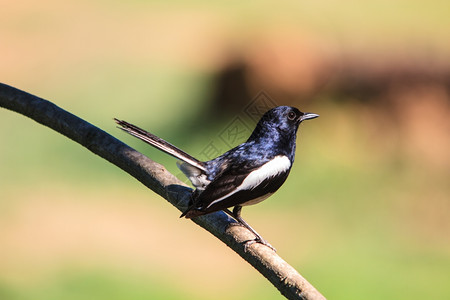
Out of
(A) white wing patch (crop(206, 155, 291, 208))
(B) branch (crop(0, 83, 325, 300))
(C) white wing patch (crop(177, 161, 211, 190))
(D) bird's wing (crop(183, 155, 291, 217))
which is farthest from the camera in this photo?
(C) white wing patch (crop(177, 161, 211, 190))

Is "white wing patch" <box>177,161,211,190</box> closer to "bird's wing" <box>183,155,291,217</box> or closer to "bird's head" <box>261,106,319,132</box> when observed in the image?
"bird's wing" <box>183,155,291,217</box>

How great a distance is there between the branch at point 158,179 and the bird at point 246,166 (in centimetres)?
9

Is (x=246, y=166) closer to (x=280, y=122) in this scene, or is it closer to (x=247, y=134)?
(x=280, y=122)

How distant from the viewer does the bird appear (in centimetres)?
329

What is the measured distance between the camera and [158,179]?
11.5 ft

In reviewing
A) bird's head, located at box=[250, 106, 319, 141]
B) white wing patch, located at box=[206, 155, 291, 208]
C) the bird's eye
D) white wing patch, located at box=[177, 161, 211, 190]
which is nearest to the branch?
white wing patch, located at box=[177, 161, 211, 190]

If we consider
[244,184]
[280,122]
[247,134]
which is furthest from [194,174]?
[247,134]

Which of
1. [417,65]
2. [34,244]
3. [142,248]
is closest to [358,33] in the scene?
[417,65]

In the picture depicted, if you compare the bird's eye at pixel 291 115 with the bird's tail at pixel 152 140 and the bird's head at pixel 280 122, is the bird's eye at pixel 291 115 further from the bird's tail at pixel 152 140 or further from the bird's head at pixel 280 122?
the bird's tail at pixel 152 140

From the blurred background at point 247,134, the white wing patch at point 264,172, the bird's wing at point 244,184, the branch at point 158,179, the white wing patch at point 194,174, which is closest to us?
the branch at point 158,179

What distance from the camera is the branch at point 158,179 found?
9.32 feet

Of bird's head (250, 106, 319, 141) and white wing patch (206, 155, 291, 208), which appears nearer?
white wing patch (206, 155, 291, 208)

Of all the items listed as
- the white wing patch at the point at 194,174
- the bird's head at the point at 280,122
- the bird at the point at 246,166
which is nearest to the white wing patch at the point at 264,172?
the bird at the point at 246,166

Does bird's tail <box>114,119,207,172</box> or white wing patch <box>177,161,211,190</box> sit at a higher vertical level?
white wing patch <box>177,161,211,190</box>
